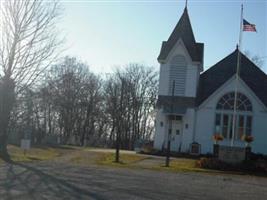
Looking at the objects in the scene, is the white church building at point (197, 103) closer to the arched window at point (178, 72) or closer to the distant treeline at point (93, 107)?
the arched window at point (178, 72)

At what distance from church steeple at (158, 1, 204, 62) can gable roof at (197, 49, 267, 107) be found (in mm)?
2343

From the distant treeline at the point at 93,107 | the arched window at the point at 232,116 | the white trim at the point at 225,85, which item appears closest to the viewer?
the white trim at the point at 225,85

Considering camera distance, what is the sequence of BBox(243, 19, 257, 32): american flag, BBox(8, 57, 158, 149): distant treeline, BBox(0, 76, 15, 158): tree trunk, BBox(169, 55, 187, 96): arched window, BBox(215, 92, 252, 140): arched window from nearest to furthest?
1. BBox(0, 76, 15, 158): tree trunk
2. BBox(243, 19, 257, 32): american flag
3. BBox(215, 92, 252, 140): arched window
4. BBox(169, 55, 187, 96): arched window
5. BBox(8, 57, 158, 149): distant treeline

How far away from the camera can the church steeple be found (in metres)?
49.8

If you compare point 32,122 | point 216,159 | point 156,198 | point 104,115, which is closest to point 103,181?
point 156,198

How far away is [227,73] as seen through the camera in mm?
51906

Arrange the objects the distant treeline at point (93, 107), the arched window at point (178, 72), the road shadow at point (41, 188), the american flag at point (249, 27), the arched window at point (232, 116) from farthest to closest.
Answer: the distant treeline at point (93, 107) < the arched window at point (178, 72) < the arched window at point (232, 116) < the american flag at point (249, 27) < the road shadow at point (41, 188)

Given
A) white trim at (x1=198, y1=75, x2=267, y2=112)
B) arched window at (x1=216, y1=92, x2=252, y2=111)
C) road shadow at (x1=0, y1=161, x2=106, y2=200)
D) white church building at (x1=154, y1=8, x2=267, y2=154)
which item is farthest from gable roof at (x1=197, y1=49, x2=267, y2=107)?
road shadow at (x1=0, y1=161, x2=106, y2=200)

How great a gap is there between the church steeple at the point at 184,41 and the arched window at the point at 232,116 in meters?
4.70

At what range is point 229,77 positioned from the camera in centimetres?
5066

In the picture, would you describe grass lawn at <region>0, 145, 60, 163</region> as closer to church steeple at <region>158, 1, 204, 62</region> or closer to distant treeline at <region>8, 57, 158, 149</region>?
church steeple at <region>158, 1, 204, 62</region>

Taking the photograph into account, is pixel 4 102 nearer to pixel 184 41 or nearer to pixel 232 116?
pixel 184 41

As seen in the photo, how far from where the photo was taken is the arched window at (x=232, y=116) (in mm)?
48250

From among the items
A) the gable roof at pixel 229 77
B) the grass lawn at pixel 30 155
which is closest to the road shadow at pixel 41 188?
the grass lawn at pixel 30 155
